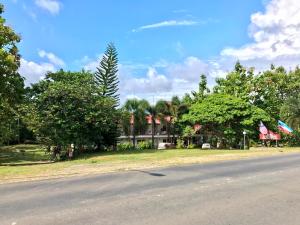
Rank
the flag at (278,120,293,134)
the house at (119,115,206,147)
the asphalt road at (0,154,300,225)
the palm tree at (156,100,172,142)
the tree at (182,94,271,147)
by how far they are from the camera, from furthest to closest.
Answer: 1. the house at (119,115,206,147)
2. the palm tree at (156,100,172,142)
3. the flag at (278,120,293,134)
4. the tree at (182,94,271,147)
5. the asphalt road at (0,154,300,225)

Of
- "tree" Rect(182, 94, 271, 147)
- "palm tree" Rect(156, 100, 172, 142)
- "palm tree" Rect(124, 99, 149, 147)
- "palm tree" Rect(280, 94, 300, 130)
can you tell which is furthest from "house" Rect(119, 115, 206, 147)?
"palm tree" Rect(280, 94, 300, 130)

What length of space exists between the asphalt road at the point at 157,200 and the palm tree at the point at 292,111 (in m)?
34.1

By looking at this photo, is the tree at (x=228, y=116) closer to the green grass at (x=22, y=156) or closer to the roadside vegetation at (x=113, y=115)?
the roadside vegetation at (x=113, y=115)

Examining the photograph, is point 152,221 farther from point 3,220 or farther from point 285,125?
point 285,125

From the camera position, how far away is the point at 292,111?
47.7 m

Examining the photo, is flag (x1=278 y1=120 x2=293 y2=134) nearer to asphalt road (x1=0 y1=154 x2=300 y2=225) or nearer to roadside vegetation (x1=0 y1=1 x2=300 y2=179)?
roadside vegetation (x1=0 y1=1 x2=300 y2=179)

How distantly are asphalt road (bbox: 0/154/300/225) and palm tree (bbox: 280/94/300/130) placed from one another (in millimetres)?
34070

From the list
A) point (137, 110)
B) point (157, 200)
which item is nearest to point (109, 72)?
point (137, 110)

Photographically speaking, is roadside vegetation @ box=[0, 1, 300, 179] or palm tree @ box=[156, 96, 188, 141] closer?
roadside vegetation @ box=[0, 1, 300, 179]

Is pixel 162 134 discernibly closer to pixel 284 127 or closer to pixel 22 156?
pixel 284 127

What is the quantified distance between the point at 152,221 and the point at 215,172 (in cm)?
882

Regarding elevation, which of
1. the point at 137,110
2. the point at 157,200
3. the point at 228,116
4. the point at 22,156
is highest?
the point at 137,110

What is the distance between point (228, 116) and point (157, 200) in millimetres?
34647

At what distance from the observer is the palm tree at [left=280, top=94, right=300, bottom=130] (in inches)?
A: 1871
